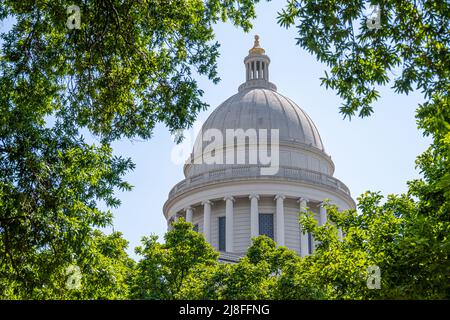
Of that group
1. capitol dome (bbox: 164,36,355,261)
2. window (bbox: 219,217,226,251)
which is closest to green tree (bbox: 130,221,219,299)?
capitol dome (bbox: 164,36,355,261)

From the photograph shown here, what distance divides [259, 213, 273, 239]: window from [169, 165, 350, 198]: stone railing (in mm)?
3546

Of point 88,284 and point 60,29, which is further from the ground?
point 60,29

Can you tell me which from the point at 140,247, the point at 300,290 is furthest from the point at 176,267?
the point at 300,290

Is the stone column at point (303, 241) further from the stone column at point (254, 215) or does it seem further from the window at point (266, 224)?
the stone column at point (254, 215)

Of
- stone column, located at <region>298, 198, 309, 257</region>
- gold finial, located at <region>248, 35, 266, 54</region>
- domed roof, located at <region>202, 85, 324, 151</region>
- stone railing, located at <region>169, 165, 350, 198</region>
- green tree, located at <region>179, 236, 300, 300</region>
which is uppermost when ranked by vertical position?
gold finial, located at <region>248, 35, 266, 54</region>

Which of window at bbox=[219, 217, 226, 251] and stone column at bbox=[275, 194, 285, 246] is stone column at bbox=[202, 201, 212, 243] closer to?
window at bbox=[219, 217, 226, 251]

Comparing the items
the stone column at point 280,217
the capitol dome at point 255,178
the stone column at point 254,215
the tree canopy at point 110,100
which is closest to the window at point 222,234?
the capitol dome at point 255,178

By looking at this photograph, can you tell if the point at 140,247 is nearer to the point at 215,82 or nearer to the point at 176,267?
the point at 176,267

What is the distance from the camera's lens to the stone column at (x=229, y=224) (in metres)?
54.5

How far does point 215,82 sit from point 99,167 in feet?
10.3

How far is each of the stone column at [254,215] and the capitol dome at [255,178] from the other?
0.27 feet

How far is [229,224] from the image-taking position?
55500mm

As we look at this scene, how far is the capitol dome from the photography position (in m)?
56.2

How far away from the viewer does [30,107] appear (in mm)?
13859
